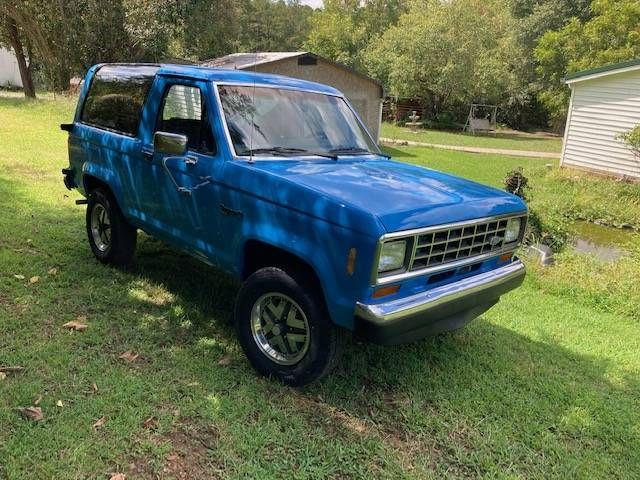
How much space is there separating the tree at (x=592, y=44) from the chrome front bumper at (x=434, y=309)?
20.4m

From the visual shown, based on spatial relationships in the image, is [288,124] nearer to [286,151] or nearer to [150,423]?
[286,151]

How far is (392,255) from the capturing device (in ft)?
10.4

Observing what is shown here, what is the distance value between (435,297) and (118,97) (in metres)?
3.57

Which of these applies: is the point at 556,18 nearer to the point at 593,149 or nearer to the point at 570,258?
the point at 593,149

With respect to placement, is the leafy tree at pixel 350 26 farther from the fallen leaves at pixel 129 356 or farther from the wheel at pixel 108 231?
the fallen leaves at pixel 129 356

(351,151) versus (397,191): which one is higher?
(351,151)

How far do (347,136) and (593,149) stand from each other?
15.1 metres

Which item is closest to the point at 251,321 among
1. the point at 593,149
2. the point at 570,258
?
the point at 570,258

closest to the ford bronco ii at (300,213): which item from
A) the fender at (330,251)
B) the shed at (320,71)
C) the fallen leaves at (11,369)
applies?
the fender at (330,251)

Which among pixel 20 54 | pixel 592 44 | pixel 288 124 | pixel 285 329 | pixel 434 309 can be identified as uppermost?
pixel 592 44

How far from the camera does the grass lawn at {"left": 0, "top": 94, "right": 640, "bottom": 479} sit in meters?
3.11

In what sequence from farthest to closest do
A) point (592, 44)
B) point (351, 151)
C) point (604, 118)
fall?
point (592, 44), point (604, 118), point (351, 151)

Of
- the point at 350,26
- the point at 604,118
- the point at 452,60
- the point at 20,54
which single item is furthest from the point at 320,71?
the point at 350,26

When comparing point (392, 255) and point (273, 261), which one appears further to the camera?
point (273, 261)
